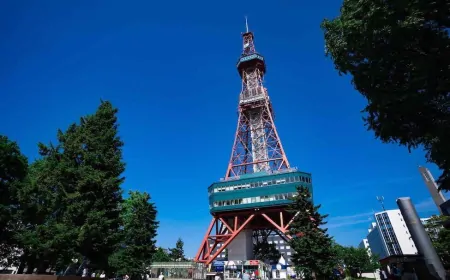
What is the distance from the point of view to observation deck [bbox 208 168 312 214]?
174 ft

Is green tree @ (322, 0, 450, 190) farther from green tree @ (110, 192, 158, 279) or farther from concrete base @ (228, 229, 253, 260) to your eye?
concrete base @ (228, 229, 253, 260)

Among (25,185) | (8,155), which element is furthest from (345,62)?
(8,155)

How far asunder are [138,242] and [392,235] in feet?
405

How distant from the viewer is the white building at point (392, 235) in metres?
112

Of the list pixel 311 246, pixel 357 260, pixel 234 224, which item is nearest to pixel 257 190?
pixel 234 224

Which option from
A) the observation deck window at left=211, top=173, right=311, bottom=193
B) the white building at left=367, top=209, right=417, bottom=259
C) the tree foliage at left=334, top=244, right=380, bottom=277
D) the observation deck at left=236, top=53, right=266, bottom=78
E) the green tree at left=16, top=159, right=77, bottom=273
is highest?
the observation deck at left=236, top=53, right=266, bottom=78

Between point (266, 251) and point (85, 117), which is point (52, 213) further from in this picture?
point (266, 251)

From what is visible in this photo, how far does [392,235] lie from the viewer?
118m

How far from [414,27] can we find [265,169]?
54.7 meters

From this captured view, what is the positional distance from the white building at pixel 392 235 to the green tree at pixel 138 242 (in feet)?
352

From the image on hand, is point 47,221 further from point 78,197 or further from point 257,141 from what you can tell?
point 257,141

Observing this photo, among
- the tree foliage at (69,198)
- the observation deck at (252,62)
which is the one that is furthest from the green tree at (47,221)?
the observation deck at (252,62)

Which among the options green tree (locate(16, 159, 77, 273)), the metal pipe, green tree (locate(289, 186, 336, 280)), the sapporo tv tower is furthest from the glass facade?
green tree (locate(16, 159, 77, 273))

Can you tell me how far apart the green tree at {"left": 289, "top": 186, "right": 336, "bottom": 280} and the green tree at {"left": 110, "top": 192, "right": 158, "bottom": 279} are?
17.6 m
